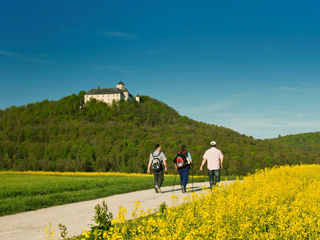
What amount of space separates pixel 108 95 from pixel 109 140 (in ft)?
196

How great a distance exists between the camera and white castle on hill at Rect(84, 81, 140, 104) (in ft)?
443

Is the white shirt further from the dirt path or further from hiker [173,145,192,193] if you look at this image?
the dirt path

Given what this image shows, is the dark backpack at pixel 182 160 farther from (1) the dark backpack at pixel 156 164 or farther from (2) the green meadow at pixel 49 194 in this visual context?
(2) the green meadow at pixel 49 194

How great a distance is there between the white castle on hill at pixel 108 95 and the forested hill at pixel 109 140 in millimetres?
5146

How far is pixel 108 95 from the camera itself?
13712 centimetres

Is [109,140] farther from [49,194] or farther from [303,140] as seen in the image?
[303,140]

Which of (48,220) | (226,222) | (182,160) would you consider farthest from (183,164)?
(226,222)

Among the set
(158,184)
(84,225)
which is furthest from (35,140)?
(84,225)

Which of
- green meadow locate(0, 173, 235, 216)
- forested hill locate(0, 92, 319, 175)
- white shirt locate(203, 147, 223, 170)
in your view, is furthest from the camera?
A: forested hill locate(0, 92, 319, 175)

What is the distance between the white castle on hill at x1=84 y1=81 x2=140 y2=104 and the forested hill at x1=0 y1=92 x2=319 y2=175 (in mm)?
5146

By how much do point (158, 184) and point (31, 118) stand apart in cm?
10994

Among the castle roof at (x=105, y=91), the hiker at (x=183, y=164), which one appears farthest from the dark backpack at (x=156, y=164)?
the castle roof at (x=105, y=91)

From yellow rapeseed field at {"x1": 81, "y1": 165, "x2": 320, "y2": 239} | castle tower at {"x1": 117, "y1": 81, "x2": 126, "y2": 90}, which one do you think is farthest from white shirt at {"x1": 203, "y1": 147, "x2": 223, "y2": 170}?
castle tower at {"x1": 117, "y1": 81, "x2": 126, "y2": 90}

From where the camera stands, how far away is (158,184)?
14.7 metres
